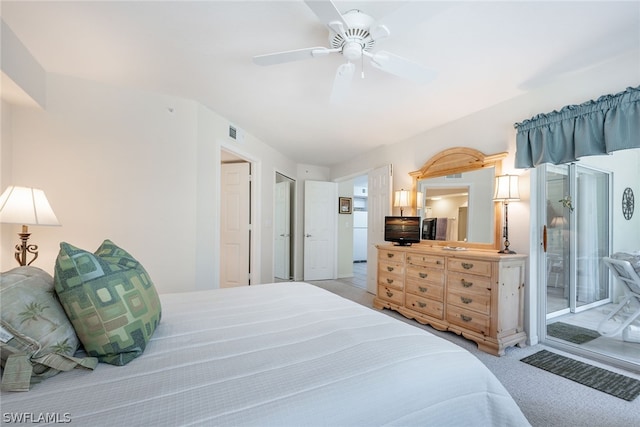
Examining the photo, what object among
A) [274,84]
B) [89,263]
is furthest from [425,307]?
[89,263]

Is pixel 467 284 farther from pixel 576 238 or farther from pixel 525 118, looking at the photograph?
pixel 525 118

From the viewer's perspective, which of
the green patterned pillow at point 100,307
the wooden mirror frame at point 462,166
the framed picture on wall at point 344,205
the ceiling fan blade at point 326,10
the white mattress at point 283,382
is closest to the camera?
the white mattress at point 283,382

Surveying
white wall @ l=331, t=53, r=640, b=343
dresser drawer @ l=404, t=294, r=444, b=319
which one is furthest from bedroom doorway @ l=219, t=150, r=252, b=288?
white wall @ l=331, t=53, r=640, b=343

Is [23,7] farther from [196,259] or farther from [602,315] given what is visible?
[602,315]

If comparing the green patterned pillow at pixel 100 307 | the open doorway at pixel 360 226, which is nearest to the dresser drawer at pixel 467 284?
the green patterned pillow at pixel 100 307

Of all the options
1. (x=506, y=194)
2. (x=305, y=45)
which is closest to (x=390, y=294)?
(x=506, y=194)

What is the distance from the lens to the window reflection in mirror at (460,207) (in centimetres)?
293

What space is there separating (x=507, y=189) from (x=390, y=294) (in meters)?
1.79

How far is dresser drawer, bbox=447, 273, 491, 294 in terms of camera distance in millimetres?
2457

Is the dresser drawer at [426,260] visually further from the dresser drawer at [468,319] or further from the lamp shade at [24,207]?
the lamp shade at [24,207]

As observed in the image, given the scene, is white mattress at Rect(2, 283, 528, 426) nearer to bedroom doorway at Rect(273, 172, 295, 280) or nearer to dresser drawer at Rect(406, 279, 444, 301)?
dresser drawer at Rect(406, 279, 444, 301)

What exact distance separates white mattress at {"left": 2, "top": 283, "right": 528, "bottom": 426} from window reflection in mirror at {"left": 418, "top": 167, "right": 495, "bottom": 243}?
2235 millimetres

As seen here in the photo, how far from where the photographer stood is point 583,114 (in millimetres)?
2133

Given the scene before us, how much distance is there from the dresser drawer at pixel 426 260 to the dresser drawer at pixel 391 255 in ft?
0.37
